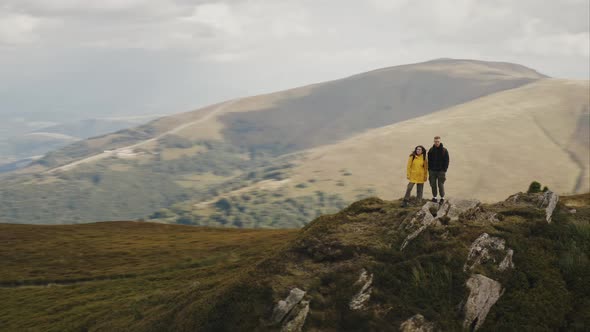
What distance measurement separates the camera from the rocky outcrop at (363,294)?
26234 millimetres

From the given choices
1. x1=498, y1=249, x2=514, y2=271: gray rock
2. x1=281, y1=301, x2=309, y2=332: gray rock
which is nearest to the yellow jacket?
x1=498, y1=249, x2=514, y2=271: gray rock

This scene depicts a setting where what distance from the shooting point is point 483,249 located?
29.2 meters

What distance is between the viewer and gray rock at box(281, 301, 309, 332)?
83.2 feet

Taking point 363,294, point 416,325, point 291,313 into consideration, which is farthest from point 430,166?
point 291,313

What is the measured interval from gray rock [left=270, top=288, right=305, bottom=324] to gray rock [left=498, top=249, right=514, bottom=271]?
1194 cm

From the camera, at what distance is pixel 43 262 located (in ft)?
260

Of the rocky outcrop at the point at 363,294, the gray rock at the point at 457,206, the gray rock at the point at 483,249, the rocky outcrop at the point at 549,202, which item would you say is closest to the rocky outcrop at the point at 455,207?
the gray rock at the point at 457,206

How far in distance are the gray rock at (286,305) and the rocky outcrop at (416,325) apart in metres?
5.76

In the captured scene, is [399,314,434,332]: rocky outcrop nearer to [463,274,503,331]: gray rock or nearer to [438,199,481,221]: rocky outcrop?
[463,274,503,331]: gray rock

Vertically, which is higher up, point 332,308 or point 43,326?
point 332,308

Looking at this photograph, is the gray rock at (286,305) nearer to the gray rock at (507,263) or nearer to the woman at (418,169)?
the gray rock at (507,263)

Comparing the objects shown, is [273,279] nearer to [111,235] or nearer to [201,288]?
[201,288]

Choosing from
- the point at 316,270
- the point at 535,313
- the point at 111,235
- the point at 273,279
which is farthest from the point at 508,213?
the point at 111,235

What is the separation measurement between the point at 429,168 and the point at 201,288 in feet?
65.7
